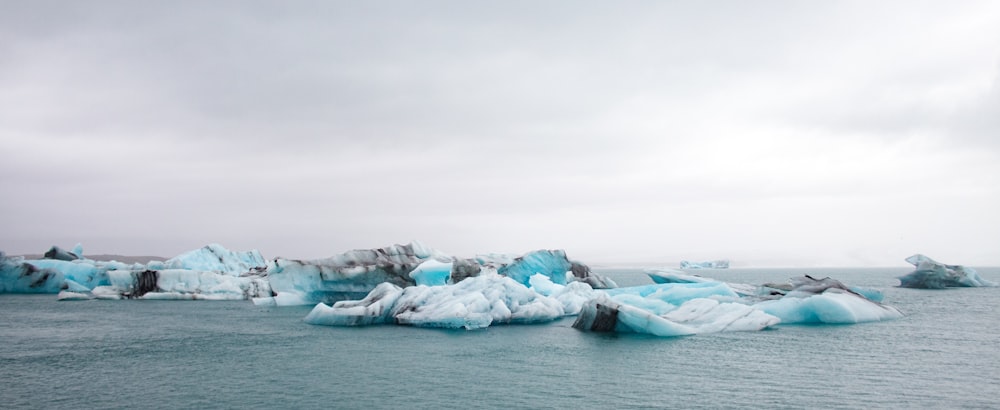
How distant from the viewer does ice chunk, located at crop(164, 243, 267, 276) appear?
49.2m

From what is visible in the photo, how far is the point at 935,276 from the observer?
5050 centimetres

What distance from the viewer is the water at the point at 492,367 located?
12727 mm

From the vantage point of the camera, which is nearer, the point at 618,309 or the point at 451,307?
the point at 618,309

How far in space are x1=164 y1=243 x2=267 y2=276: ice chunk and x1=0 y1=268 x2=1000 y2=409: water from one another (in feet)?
77.2

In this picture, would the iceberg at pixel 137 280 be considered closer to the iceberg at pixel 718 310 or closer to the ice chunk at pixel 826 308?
the iceberg at pixel 718 310

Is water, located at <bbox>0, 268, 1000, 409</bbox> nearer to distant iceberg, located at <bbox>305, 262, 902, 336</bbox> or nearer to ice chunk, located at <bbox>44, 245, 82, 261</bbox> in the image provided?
distant iceberg, located at <bbox>305, 262, 902, 336</bbox>

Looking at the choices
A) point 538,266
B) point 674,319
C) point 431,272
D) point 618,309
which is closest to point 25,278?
point 431,272

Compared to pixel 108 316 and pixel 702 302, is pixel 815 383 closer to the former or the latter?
pixel 702 302

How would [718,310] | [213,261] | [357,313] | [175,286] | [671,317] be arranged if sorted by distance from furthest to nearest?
[213,261] < [175,286] < [357,313] < [718,310] < [671,317]

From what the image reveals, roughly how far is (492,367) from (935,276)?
48500mm

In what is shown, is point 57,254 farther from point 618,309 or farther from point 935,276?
point 935,276

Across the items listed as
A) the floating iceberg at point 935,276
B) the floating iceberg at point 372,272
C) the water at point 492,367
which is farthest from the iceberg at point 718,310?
the floating iceberg at point 935,276

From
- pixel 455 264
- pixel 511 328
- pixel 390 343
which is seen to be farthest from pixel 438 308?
pixel 455 264

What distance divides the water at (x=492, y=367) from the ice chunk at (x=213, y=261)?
2353 centimetres
